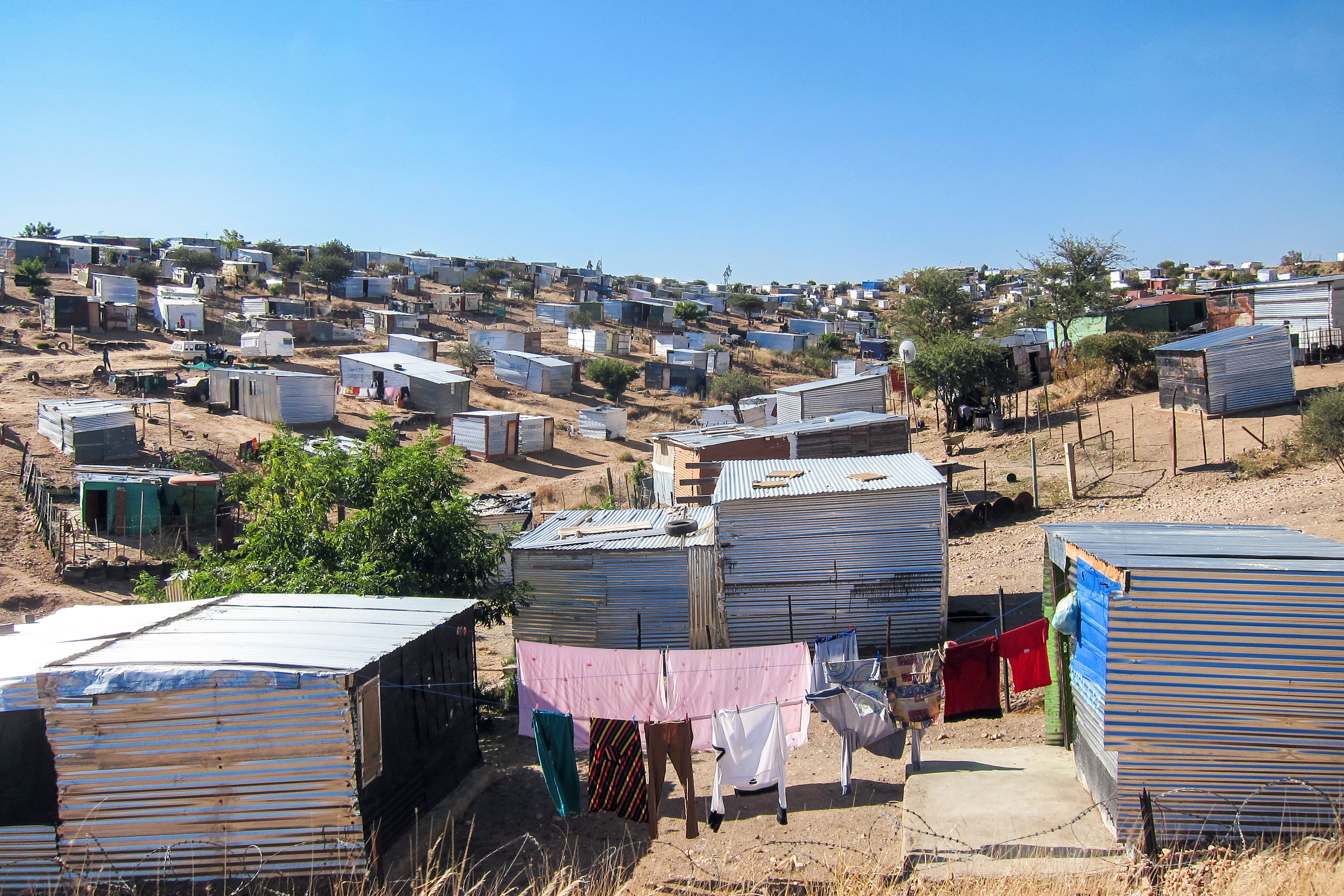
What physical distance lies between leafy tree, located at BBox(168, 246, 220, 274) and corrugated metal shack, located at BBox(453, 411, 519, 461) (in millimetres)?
41214

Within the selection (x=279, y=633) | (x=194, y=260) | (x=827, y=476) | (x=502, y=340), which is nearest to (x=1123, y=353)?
(x=827, y=476)

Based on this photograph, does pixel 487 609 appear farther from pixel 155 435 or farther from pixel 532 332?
pixel 532 332

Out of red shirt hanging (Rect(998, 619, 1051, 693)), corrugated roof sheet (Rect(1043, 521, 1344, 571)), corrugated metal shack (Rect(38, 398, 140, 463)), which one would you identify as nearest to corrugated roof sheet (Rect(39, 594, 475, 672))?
red shirt hanging (Rect(998, 619, 1051, 693))

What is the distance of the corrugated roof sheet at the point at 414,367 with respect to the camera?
1484 inches

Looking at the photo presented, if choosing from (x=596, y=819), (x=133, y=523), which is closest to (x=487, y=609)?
(x=596, y=819)

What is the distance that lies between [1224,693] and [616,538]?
883 cm

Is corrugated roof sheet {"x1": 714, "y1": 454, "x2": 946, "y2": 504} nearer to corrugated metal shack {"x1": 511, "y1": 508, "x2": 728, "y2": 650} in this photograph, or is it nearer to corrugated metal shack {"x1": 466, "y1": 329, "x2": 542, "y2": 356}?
corrugated metal shack {"x1": 511, "y1": 508, "x2": 728, "y2": 650}

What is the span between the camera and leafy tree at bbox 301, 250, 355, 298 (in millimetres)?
61250

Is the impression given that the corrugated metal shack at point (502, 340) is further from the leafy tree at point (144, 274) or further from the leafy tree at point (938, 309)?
the leafy tree at point (144, 274)

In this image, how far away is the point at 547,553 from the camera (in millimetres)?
13383

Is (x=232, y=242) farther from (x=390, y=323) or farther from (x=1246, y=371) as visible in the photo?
(x=1246, y=371)

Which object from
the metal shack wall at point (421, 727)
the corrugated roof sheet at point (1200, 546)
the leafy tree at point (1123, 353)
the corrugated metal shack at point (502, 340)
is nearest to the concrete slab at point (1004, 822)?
the corrugated roof sheet at point (1200, 546)

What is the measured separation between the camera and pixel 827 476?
45.6 feet

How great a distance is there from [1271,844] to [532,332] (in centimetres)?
4836
